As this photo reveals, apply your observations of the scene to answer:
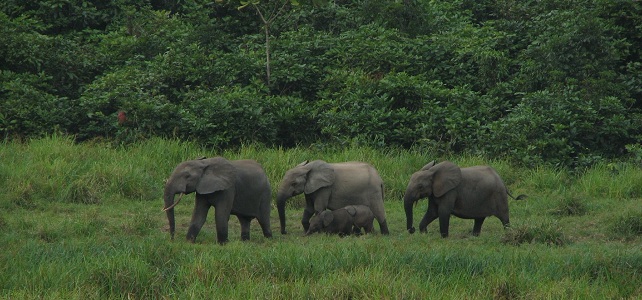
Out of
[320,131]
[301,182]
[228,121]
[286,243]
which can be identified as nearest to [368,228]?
[301,182]

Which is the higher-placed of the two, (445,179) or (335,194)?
(445,179)

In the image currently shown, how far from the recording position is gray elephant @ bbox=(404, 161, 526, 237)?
11875mm

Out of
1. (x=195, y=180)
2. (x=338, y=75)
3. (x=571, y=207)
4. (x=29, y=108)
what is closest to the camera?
(x=195, y=180)

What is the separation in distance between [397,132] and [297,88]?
2.50 m

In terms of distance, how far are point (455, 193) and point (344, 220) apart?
1228mm

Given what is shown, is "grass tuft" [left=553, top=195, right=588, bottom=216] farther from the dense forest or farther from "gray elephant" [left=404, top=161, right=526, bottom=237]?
the dense forest

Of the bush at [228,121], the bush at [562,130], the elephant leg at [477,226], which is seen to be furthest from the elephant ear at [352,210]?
the bush at [228,121]

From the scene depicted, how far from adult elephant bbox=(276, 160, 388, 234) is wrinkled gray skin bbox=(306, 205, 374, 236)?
0.75ft

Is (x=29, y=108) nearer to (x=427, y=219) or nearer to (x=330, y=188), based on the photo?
(x=330, y=188)

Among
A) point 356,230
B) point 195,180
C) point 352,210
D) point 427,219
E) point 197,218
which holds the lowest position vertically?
point 356,230

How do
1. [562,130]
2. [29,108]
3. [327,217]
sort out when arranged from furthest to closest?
[29,108] → [562,130] → [327,217]

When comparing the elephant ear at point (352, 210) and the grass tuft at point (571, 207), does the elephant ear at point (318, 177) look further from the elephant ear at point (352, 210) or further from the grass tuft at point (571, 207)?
the grass tuft at point (571, 207)

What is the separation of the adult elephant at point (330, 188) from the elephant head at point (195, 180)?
102cm

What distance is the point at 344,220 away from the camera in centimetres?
1188
